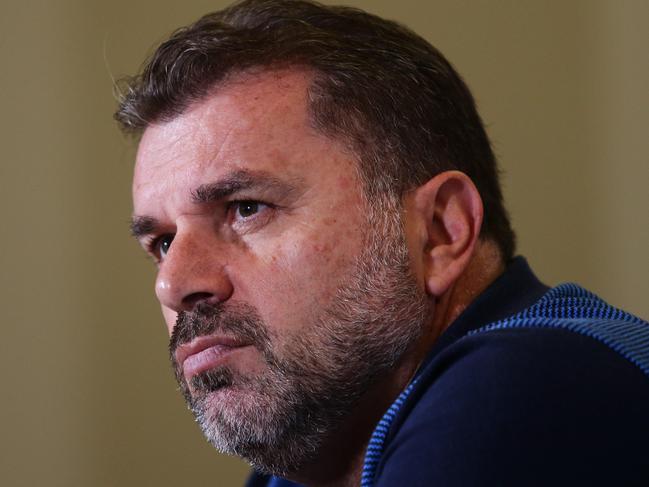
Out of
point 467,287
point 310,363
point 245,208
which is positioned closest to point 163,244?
point 245,208

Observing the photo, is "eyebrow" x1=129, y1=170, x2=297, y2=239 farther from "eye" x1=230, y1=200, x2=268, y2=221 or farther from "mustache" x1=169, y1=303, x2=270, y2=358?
"mustache" x1=169, y1=303, x2=270, y2=358

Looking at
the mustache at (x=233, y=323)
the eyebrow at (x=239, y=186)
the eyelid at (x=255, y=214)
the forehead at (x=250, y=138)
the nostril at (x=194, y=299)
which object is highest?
the forehead at (x=250, y=138)

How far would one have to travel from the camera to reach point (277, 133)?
112 cm

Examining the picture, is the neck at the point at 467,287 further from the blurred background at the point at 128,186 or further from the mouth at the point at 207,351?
the blurred background at the point at 128,186

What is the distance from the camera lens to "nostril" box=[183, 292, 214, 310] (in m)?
1.08

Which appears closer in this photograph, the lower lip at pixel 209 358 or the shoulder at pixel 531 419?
the shoulder at pixel 531 419

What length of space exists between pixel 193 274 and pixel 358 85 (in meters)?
0.34

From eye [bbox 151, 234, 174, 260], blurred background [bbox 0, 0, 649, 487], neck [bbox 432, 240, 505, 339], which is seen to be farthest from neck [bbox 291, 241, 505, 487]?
blurred background [bbox 0, 0, 649, 487]

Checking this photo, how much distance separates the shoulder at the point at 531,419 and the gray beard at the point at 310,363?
0.23 m

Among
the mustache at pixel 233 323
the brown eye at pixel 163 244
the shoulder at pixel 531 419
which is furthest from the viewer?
the brown eye at pixel 163 244

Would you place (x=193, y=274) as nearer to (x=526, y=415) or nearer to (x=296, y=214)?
(x=296, y=214)

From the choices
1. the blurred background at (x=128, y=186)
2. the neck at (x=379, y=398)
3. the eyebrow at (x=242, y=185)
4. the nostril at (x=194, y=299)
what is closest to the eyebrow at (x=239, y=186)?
the eyebrow at (x=242, y=185)

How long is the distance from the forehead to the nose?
80 mm

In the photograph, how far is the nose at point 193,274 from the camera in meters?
1.07
